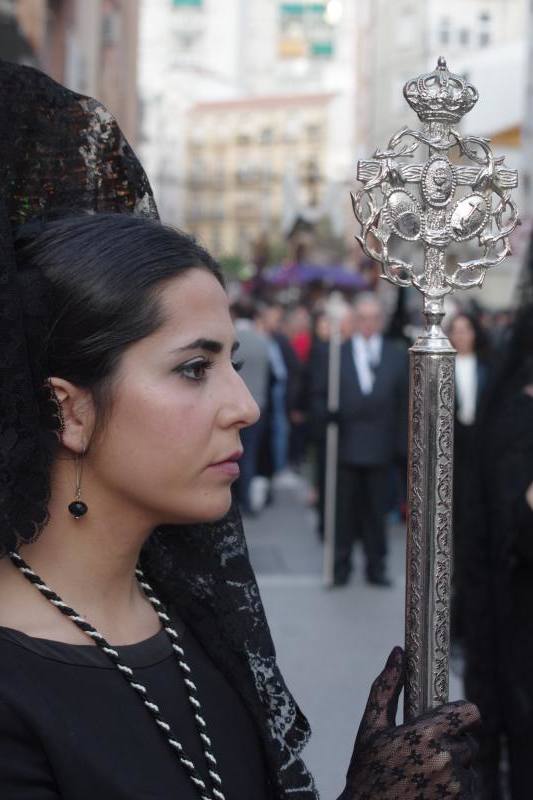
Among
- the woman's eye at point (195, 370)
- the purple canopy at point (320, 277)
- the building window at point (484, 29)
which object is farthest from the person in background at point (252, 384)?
the building window at point (484, 29)

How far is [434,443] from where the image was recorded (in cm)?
181

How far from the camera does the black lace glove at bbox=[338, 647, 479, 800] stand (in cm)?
171

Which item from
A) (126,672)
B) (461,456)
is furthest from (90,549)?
(461,456)

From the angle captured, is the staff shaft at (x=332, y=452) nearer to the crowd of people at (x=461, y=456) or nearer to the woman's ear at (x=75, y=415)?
the crowd of people at (x=461, y=456)

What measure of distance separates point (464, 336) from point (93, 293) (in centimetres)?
754

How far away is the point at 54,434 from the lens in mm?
1812

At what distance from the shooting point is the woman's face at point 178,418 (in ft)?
5.81

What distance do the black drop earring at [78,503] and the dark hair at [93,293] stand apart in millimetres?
97

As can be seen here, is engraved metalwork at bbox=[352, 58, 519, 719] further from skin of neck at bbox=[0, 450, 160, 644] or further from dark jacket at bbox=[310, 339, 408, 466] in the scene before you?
dark jacket at bbox=[310, 339, 408, 466]

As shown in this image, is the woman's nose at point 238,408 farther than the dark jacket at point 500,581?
No

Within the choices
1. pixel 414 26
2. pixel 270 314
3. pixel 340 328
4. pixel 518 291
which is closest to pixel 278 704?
pixel 518 291

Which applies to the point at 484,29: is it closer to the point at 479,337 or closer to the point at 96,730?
the point at 479,337

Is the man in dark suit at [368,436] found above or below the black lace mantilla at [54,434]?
below

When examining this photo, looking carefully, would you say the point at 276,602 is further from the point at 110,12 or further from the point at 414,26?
the point at 414,26
